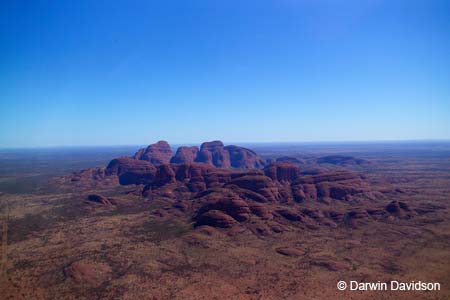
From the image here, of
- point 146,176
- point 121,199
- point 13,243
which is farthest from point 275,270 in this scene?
point 146,176

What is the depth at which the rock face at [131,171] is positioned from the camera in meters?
114

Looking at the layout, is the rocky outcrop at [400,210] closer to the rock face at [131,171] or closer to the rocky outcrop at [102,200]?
the rocky outcrop at [102,200]

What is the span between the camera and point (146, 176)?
114375 millimetres

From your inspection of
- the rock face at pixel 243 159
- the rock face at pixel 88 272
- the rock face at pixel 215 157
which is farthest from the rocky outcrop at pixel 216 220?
the rock face at pixel 243 159

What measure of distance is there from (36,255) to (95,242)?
8.22m

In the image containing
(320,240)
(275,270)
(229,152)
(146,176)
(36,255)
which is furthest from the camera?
(229,152)

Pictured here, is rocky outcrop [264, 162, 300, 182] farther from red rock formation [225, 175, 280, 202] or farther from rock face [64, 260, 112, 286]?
rock face [64, 260, 112, 286]

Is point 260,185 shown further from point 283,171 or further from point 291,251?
point 291,251

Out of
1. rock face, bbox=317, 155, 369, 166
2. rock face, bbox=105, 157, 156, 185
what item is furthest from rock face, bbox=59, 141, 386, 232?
rock face, bbox=317, 155, 369, 166

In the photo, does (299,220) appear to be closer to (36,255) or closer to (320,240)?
(320,240)

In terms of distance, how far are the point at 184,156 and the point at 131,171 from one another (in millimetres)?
53726

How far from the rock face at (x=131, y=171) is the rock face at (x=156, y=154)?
38194 mm

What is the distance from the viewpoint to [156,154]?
172250 millimetres

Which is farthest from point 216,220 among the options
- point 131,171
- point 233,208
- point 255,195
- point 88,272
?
point 131,171
